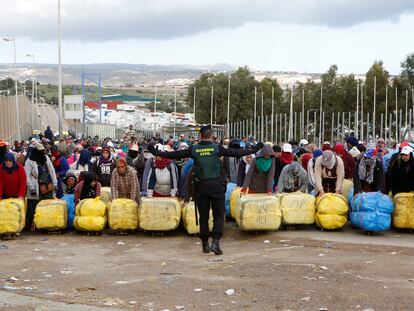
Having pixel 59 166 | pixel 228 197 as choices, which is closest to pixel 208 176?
pixel 228 197

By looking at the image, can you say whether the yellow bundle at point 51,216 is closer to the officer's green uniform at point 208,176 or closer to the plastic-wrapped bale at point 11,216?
the plastic-wrapped bale at point 11,216

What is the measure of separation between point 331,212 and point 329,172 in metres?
0.93

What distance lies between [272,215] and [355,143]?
186 inches

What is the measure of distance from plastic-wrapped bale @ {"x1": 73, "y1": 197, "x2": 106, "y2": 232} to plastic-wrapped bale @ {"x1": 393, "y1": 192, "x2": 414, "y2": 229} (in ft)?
17.9

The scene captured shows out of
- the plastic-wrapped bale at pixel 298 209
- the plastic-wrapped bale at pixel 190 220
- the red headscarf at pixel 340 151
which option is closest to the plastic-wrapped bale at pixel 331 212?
the plastic-wrapped bale at pixel 298 209

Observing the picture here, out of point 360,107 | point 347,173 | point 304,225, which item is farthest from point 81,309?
point 360,107

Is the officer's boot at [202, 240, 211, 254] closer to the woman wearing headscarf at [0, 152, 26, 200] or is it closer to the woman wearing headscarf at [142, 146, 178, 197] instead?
the woman wearing headscarf at [142, 146, 178, 197]

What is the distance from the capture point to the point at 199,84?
98125 mm

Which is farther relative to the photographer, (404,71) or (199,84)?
(199,84)

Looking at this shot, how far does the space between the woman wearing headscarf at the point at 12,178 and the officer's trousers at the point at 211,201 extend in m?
4.61

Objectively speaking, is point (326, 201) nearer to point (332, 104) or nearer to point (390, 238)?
point (390, 238)

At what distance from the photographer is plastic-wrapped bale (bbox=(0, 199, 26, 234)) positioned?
50.2 ft

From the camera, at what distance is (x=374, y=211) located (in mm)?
14656

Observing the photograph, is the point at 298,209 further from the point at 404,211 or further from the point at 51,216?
the point at 51,216
